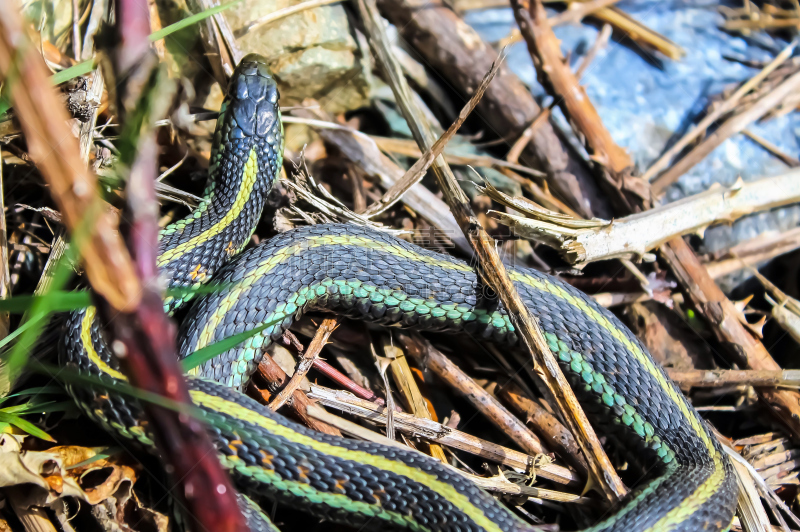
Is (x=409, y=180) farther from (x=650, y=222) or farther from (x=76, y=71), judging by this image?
(x=76, y=71)

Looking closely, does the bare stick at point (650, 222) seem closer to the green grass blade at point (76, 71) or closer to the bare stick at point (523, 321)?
the bare stick at point (523, 321)

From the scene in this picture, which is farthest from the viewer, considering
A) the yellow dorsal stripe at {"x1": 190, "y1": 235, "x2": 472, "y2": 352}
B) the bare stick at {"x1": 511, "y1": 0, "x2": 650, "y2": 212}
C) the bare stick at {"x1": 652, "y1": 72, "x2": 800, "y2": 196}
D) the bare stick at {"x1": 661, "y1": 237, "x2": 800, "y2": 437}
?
the bare stick at {"x1": 652, "y1": 72, "x2": 800, "y2": 196}

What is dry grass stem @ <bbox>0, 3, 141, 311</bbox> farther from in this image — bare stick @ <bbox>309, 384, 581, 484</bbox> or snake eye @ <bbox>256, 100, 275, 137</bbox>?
snake eye @ <bbox>256, 100, 275, 137</bbox>

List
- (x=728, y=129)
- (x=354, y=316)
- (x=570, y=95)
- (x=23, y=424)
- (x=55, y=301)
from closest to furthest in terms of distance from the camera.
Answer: (x=55, y=301), (x=23, y=424), (x=354, y=316), (x=570, y=95), (x=728, y=129)

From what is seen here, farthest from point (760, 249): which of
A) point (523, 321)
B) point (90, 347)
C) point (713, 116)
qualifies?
point (90, 347)

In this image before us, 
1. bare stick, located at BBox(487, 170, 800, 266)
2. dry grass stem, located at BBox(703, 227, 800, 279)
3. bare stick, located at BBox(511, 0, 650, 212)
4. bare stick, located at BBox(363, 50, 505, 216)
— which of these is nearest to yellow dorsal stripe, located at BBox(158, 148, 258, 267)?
bare stick, located at BBox(363, 50, 505, 216)

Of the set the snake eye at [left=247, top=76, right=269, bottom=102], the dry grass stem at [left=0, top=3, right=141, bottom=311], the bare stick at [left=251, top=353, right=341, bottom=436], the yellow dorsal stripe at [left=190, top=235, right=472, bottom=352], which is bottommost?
the bare stick at [left=251, top=353, right=341, bottom=436]
